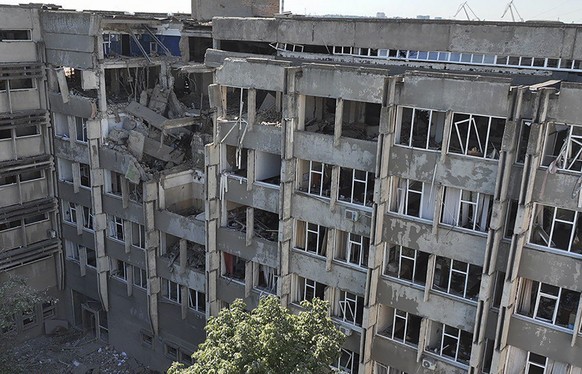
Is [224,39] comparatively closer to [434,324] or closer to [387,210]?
[387,210]

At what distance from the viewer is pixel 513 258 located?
58.0ft

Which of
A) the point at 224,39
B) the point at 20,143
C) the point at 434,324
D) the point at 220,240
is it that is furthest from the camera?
the point at 20,143

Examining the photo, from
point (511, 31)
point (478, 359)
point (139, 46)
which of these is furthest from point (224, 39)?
point (478, 359)

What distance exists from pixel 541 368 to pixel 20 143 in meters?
27.0

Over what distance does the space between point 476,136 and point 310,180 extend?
6.71m

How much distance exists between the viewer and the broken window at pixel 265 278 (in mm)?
24562

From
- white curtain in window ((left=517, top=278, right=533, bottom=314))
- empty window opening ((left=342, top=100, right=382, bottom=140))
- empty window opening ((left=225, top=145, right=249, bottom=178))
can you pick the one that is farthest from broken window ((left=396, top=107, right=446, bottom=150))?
empty window opening ((left=225, top=145, right=249, bottom=178))

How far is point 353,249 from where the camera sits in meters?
21.9

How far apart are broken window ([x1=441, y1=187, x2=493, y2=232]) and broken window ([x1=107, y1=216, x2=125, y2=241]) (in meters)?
18.2

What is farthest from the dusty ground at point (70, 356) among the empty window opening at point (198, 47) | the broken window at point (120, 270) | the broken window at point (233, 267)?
the empty window opening at point (198, 47)

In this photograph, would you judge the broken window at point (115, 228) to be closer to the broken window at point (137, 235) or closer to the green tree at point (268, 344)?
the broken window at point (137, 235)

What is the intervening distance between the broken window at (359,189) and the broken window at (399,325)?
423 cm

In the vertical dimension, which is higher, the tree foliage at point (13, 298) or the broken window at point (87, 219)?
the broken window at point (87, 219)

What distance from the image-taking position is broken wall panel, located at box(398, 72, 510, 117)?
17.0 m
